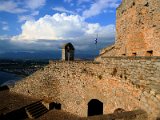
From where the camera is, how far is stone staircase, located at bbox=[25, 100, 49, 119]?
2028cm

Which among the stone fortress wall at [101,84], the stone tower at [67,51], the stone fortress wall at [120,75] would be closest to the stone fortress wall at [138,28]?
the stone fortress wall at [120,75]

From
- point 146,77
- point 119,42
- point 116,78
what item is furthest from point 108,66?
point 119,42

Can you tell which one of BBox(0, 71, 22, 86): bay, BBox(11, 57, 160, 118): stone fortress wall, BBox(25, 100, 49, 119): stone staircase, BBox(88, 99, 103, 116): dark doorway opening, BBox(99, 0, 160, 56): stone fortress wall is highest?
BBox(99, 0, 160, 56): stone fortress wall

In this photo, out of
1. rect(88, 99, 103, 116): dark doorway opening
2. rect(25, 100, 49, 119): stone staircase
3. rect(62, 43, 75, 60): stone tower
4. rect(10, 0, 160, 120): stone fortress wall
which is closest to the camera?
rect(10, 0, 160, 120): stone fortress wall

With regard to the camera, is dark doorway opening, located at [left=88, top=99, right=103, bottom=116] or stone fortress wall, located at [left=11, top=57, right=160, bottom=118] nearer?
stone fortress wall, located at [left=11, top=57, right=160, bottom=118]

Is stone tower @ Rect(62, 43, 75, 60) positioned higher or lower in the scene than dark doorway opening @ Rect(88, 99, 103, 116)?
higher

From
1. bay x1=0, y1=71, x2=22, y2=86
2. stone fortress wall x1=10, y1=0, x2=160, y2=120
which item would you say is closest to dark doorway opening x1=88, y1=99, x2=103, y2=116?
stone fortress wall x1=10, y1=0, x2=160, y2=120

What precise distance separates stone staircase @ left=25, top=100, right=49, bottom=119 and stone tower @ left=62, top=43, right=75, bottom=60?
187 inches

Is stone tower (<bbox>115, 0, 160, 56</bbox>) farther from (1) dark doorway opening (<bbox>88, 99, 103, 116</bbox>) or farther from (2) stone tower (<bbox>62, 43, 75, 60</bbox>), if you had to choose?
(2) stone tower (<bbox>62, 43, 75, 60</bbox>)

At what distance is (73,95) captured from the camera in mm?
20469

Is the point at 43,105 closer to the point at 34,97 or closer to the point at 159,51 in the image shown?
the point at 34,97

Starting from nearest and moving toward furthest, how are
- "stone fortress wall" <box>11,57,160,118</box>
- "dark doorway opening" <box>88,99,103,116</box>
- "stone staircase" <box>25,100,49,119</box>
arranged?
1. "stone fortress wall" <box>11,57,160,118</box>
2. "dark doorway opening" <box>88,99,103,116</box>
3. "stone staircase" <box>25,100,49,119</box>

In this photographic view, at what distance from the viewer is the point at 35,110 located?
21.2m

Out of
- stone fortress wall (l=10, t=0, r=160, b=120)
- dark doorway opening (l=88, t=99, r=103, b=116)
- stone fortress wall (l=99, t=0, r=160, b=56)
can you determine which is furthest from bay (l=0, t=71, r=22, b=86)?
stone fortress wall (l=99, t=0, r=160, b=56)
